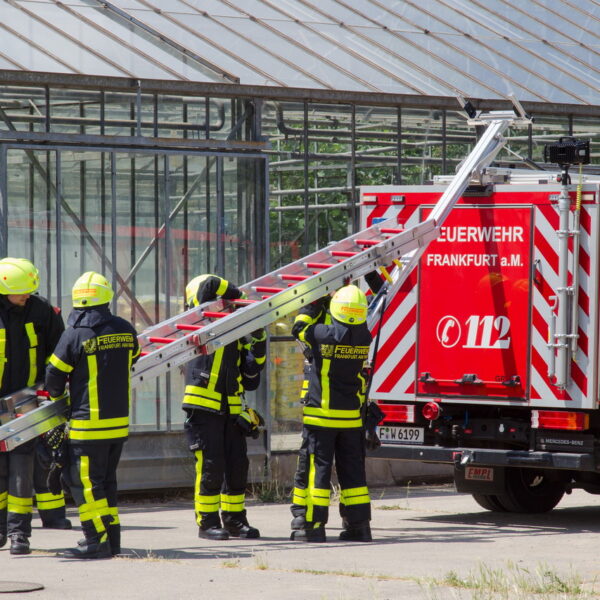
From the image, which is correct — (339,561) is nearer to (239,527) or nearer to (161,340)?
(239,527)

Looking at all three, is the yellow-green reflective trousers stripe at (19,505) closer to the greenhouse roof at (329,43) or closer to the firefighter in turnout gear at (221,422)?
the firefighter in turnout gear at (221,422)

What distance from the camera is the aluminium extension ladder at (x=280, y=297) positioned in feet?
28.4

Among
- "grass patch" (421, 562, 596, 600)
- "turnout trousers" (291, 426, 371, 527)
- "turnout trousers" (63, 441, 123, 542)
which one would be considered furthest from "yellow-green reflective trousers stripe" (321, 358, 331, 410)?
"grass patch" (421, 562, 596, 600)

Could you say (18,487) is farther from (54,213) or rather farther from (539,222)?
(539,222)

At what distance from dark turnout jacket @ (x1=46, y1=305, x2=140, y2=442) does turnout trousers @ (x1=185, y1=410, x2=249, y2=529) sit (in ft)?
3.22

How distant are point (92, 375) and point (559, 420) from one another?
140 inches

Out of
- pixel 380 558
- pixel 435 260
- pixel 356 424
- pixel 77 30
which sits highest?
pixel 77 30

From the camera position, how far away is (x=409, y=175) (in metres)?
13.7

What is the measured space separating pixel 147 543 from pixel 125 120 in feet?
13.7

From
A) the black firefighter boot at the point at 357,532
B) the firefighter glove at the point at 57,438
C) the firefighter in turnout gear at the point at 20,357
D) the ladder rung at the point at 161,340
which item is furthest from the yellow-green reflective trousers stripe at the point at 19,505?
the black firefighter boot at the point at 357,532

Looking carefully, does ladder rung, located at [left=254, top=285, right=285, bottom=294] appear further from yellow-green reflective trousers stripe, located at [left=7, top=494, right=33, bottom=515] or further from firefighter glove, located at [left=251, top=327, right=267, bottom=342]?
yellow-green reflective trousers stripe, located at [left=7, top=494, right=33, bottom=515]

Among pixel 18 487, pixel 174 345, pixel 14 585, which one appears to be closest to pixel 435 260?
pixel 174 345

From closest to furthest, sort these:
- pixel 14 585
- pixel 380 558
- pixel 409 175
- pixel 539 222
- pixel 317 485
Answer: pixel 14 585
pixel 380 558
pixel 317 485
pixel 539 222
pixel 409 175

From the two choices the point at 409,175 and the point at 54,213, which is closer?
the point at 54,213
